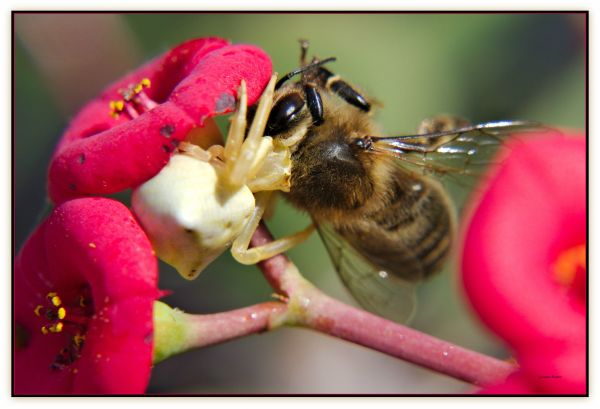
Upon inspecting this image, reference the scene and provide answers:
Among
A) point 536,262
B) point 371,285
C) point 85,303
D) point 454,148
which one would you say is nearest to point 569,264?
point 536,262

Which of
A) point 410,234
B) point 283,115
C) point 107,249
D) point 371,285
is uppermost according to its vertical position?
point 283,115

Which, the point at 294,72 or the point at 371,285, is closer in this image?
the point at 294,72

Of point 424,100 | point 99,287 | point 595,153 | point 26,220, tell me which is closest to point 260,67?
point 99,287

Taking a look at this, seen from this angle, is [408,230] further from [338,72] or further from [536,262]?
[338,72]

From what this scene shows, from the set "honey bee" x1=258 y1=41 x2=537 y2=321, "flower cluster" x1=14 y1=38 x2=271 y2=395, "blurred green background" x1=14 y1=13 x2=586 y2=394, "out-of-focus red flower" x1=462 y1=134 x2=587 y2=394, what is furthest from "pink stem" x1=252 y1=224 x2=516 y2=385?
"blurred green background" x1=14 y1=13 x2=586 y2=394

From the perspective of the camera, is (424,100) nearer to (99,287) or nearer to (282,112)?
(282,112)

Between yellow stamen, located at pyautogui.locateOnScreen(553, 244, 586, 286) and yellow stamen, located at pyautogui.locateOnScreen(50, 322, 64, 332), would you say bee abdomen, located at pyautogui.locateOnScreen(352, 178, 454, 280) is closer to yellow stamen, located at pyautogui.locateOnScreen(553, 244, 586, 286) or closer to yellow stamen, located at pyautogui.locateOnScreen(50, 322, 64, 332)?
yellow stamen, located at pyautogui.locateOnScreen(553, 244, 586, 286)
